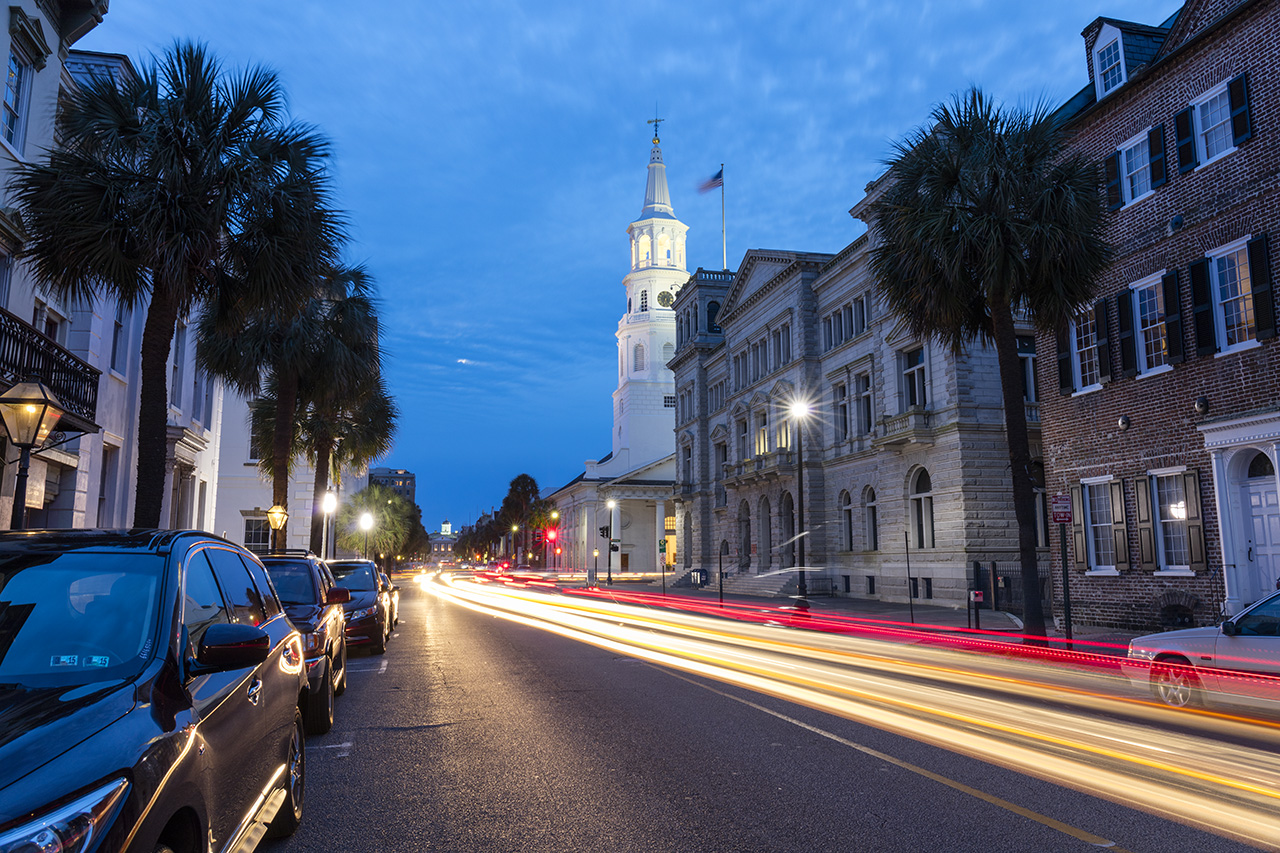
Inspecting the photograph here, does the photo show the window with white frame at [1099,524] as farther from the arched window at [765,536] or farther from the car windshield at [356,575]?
the arched window at [765,536]

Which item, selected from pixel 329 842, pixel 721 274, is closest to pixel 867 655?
pixel 329 842

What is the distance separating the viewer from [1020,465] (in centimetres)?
1812

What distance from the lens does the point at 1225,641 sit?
32.7 ft

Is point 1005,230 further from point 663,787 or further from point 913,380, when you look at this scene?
point 913,380

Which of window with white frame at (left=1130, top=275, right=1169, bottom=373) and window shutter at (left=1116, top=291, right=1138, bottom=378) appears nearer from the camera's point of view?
window with white frame at (left=1130, top=275, right=1169, bottom=373)

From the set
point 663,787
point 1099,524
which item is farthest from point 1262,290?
point 663,787

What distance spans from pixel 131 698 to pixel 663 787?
4319mm

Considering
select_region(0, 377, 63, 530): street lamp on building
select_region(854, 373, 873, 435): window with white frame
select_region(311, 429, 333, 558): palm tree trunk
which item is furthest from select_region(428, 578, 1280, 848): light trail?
select_region(854, 373, 873, 435): window with white frame

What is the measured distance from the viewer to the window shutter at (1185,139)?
18.9 meters

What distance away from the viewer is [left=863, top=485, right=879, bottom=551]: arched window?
36812mm

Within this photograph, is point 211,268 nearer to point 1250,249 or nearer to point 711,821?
point 711,821

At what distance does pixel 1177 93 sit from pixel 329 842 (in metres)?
21.3

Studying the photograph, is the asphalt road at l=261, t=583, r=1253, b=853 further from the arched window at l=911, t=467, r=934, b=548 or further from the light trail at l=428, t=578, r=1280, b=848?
the arched window at l=911, t=467, r=934, b=548

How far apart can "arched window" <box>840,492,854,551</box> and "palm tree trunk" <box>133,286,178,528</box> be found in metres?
29.1
